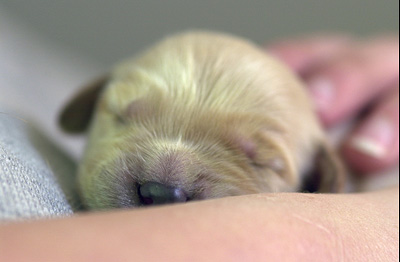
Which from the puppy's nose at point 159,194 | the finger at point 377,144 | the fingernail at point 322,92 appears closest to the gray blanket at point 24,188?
the puppy's nose at point 159,194

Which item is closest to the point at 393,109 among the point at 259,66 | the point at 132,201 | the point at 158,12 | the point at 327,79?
the point at 327,79

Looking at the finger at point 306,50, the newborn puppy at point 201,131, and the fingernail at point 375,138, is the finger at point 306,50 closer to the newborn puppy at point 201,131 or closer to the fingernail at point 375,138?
the fingernail at point 375,138

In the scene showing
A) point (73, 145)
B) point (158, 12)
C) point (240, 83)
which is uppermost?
point (240, 83)

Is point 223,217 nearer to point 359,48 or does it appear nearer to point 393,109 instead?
point 393,109

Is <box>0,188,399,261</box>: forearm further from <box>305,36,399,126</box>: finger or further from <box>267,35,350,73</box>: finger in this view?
<box>267,35,350,73</box>: finger

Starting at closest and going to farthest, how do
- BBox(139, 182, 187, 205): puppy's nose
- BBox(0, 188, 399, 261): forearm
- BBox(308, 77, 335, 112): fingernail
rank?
BBox(0, 188, 399, 261): forearm < BBox(139, 182, 187, 205): puppy's nose < BBox(308, 77, 335, 112): fingernail

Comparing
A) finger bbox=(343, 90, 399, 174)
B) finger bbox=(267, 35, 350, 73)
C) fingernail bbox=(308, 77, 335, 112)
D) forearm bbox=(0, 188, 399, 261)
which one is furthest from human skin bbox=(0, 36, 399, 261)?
finger bbox=(267, 35, 350, 73)

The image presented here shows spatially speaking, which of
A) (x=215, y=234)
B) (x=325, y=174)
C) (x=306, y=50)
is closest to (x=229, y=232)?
(x=215, y=234)
